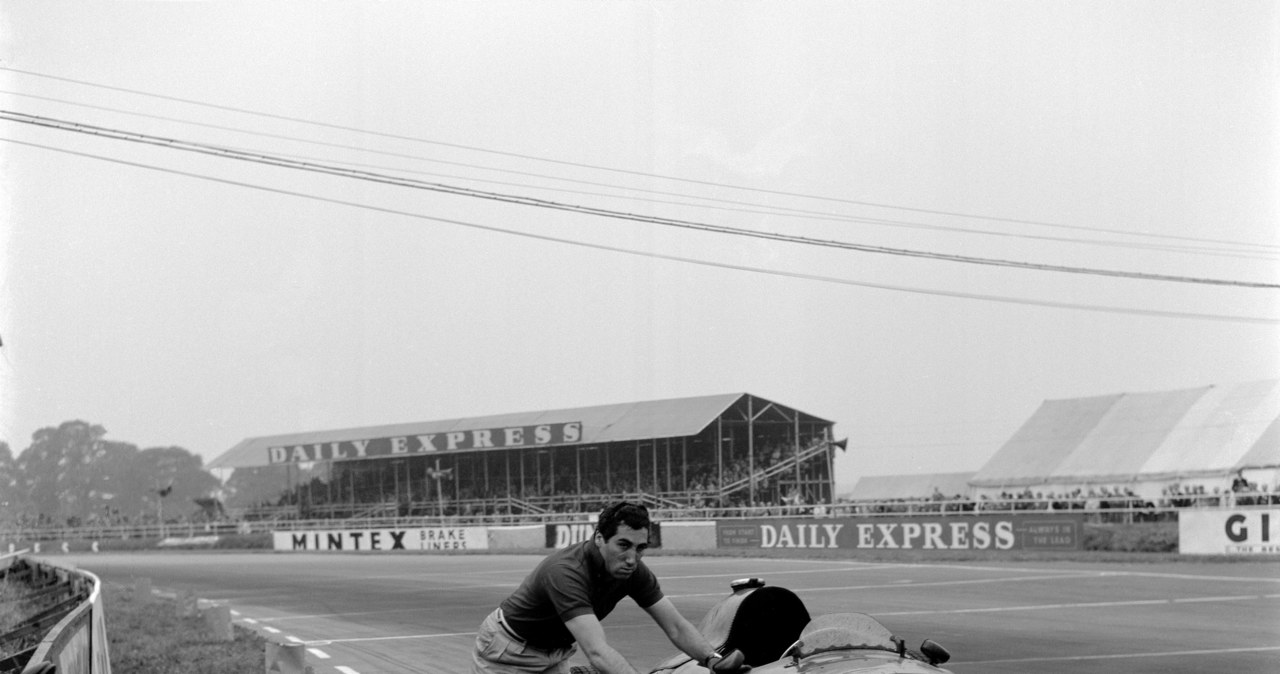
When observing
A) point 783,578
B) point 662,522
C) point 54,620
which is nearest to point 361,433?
point 662,522

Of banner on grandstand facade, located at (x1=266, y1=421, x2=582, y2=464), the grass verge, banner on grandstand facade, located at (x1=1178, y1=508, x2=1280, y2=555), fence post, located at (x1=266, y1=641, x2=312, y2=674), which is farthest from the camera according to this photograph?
banner on grandstand facade, located at (x1=266, y1=421, x2=582, y2=464)

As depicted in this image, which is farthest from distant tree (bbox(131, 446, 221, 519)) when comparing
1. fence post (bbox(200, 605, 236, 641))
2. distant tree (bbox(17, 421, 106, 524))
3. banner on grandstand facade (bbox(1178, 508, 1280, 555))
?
fence post (bbox(200, 605, 236, 641))

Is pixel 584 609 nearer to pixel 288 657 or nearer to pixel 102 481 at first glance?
pixel 288 657

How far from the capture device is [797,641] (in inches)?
232

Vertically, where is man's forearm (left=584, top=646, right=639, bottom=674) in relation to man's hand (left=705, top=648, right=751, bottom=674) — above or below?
above

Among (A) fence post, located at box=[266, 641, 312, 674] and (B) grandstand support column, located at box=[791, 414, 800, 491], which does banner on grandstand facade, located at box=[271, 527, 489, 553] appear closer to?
(B) grandstand support column, located at box=[791, 414, 800, 491]

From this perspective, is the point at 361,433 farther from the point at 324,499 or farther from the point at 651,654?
the point at 651,654

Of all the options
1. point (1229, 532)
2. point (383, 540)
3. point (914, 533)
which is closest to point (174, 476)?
point (383, 540)

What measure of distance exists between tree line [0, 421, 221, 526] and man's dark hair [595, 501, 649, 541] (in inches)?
2083

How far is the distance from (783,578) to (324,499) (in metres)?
48.9

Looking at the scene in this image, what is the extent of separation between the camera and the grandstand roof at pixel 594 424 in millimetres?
55938

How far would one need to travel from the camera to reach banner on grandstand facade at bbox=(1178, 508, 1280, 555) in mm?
29391

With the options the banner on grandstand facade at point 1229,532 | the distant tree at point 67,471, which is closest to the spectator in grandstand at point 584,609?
the banner on grandstand facade at point 1229,532

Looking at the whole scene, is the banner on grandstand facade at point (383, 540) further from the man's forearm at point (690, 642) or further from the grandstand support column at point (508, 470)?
the man's forearm at point (690, 642)
